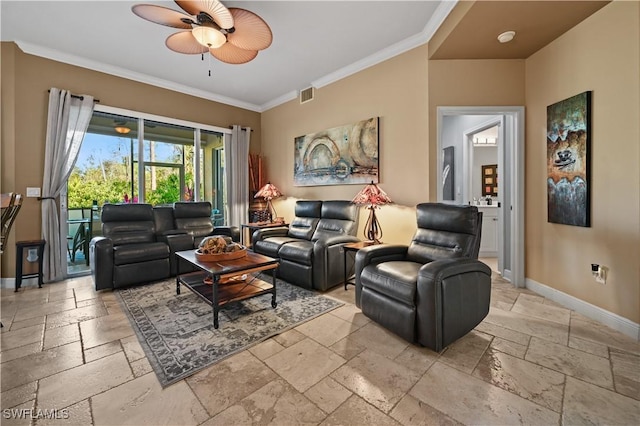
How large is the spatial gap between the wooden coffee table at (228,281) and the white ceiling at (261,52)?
2523 mm

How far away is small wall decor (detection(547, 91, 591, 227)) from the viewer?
253cm

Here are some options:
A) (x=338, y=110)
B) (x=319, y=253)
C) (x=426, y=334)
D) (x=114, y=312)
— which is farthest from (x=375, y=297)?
(x=338, y=110)

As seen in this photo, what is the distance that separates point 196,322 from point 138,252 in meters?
1.56

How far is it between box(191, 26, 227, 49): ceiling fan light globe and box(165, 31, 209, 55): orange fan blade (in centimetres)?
16

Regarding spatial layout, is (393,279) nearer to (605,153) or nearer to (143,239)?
(605,153)

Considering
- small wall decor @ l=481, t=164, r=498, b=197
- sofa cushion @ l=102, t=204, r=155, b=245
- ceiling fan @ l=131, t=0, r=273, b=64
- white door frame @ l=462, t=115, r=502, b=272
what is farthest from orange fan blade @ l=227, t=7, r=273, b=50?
small wall decor @ l=481, t=164, r=498, b=197

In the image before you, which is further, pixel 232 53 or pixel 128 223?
pixel 128 223

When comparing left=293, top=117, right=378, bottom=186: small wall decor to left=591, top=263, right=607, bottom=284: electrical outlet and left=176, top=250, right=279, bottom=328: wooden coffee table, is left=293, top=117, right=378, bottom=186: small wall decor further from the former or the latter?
left=591, top=263, right=607, bottom=284: electrical outlet

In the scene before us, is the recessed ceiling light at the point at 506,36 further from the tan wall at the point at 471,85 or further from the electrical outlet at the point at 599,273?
the electrical outlet at the point at 599,273

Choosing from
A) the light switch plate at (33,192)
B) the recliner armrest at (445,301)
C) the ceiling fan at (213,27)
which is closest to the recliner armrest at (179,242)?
the light switch plate at (33,192)

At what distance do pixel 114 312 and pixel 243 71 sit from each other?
3568 millimetres

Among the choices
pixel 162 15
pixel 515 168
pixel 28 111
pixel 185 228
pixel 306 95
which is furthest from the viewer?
pixel 306 95

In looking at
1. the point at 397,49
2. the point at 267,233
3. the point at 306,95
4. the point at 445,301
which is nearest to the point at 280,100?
the point at 306,95

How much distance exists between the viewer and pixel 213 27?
2389 mm
